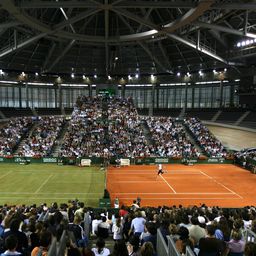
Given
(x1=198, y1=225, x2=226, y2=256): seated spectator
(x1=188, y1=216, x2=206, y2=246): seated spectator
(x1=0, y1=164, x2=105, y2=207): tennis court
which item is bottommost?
(x1=0, y1=164, x2=105, y2=207): tennis court

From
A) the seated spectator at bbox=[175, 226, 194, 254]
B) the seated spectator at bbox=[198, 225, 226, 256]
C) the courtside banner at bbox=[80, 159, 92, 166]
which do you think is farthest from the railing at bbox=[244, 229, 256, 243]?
the courtside banner at bbox=[80, 159, 92, 166]

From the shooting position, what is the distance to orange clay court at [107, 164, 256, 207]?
25234 mm

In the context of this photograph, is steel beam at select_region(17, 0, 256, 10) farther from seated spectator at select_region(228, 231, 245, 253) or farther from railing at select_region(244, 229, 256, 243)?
seated spectator at select_region(228, 231, 245, 253)

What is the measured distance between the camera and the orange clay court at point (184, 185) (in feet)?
82.8

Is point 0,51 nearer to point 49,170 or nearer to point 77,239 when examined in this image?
point 49,170

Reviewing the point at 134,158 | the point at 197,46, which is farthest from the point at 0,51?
the point at 197,46

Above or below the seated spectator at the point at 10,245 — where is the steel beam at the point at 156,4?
above

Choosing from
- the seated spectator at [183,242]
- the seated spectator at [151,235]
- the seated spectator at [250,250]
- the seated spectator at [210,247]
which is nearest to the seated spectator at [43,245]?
the seated spectator at [151,235]

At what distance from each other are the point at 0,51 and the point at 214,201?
38148 mm

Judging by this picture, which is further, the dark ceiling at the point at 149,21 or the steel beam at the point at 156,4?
the dark ceiling at the point at 149,21

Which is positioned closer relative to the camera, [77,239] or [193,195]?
[77,239]

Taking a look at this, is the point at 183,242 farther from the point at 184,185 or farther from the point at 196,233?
the point at 184,185

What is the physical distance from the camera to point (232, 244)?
25.8 feet

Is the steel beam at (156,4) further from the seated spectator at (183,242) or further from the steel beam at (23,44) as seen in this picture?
the seated spectator at (183,242)
